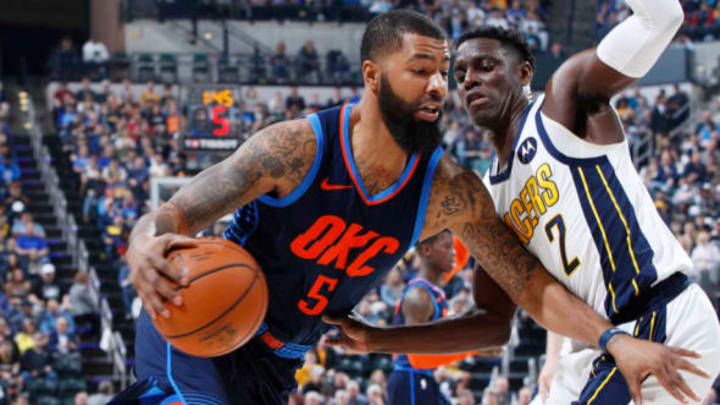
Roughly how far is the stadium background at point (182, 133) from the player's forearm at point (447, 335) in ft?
19.6

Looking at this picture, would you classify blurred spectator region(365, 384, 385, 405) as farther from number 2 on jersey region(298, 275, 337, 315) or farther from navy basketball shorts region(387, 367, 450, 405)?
number 2 on jersey region(298, 275, 337, 315)

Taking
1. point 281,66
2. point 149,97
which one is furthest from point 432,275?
point 281,66

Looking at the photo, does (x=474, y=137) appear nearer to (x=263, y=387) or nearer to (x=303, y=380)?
(x=303, y=380)

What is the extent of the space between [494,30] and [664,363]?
5.71 feet

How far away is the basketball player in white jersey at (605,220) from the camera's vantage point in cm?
356

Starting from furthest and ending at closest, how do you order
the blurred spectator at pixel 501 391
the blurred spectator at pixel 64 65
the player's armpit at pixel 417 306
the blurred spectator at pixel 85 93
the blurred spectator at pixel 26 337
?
the blurred spectator at pixel 64 65
the blurred spectator at pixel 85 93
the blurred spectator at pixel 26 337
the blurred spectator at pixel 501 391
the player's armpit at pixel 417 306

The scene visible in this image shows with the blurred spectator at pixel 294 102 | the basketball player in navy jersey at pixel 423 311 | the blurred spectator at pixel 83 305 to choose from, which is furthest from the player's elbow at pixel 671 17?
the blurred spectator at pixel 294 102

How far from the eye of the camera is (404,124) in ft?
12.4

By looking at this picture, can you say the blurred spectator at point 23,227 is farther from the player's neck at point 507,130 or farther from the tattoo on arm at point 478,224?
the tattoo on arm at point 478,224

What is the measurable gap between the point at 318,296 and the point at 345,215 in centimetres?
41

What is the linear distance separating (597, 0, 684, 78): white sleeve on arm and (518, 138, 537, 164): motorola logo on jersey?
492mm

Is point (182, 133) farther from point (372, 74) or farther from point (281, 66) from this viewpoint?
point (281, 66)

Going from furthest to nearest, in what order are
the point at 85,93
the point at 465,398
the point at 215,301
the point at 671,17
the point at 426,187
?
1. the point at 85,93
2. the point at 465,398
3. the point at 426,187
4. the point at 671,17
5. the point at 215,301

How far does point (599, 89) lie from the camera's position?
3.64m
